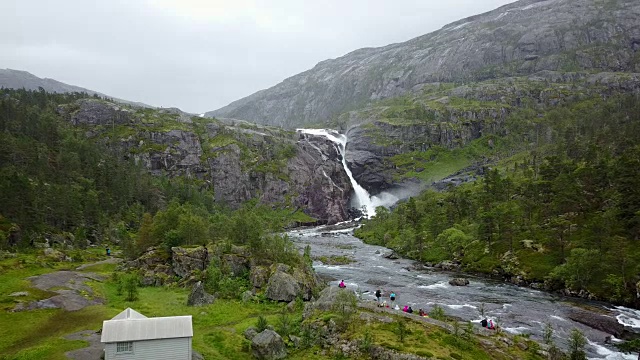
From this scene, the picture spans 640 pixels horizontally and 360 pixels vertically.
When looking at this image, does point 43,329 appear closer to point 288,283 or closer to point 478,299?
point 288,283

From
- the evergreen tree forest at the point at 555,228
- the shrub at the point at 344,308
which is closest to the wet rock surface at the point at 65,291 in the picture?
the shrub at the point at 344,308

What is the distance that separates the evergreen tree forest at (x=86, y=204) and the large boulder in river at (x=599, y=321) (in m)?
41.6

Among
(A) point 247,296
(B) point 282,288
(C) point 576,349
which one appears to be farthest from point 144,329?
(C) point 576,349

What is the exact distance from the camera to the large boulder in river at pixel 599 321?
47094 mm

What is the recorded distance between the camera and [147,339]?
30266mm

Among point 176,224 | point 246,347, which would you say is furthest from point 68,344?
point 176,224

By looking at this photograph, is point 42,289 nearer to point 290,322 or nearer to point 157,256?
point 157,256

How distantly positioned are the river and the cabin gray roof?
3642 centimetres

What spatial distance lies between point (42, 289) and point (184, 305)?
1769 cm

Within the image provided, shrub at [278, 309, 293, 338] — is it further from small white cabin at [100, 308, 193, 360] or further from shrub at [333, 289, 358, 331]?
small white cabin at [100, 308, 193, 360]

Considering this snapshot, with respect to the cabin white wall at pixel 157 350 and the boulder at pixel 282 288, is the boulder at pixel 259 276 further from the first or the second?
the cabin white wall at pixel 157 350

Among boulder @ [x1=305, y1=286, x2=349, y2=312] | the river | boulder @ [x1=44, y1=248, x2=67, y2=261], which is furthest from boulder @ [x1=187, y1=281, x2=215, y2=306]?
boulder @ [x1=44, y1=248, x2=67, y2=261]

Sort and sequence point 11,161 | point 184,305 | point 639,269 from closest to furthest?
point 184,305 < point 639,269 < point 11,161

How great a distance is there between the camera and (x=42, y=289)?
50094 mm
